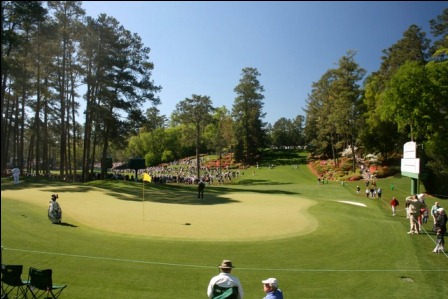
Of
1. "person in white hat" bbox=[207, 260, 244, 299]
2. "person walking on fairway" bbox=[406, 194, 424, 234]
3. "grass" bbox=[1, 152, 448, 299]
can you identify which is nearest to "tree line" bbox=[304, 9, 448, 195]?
"person walking on fairway" bbox=[406, 194, 424, 234]

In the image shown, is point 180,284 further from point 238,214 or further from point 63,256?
point 238,214

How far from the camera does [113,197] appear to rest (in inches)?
1016

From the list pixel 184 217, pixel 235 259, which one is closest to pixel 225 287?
pixel 235 259

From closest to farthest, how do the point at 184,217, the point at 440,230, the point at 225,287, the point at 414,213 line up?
the point at 225,287 → the point at 440,230 → the point at 414,213 → the point at 184,217

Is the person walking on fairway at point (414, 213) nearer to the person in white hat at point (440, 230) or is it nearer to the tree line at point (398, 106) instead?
the person in white hat at point (440, 230)

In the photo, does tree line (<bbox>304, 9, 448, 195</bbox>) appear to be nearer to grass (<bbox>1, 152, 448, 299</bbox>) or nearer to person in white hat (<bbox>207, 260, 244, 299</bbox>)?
grass (<bbox>1, 152, 448, 299</bbox>)

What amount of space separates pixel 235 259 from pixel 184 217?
278 inches

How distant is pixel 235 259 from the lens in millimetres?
11922

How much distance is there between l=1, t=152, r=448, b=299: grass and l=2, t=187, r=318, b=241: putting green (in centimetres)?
43

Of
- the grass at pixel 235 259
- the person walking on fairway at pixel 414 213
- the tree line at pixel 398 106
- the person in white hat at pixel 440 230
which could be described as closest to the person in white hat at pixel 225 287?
the grass at pixel 235 259

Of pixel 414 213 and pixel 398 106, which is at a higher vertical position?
pixel 398 106

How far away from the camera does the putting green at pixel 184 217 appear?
598 inches

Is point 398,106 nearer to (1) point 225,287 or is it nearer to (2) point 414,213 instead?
(2) point 414,213

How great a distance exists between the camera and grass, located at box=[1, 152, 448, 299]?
9.52 m
